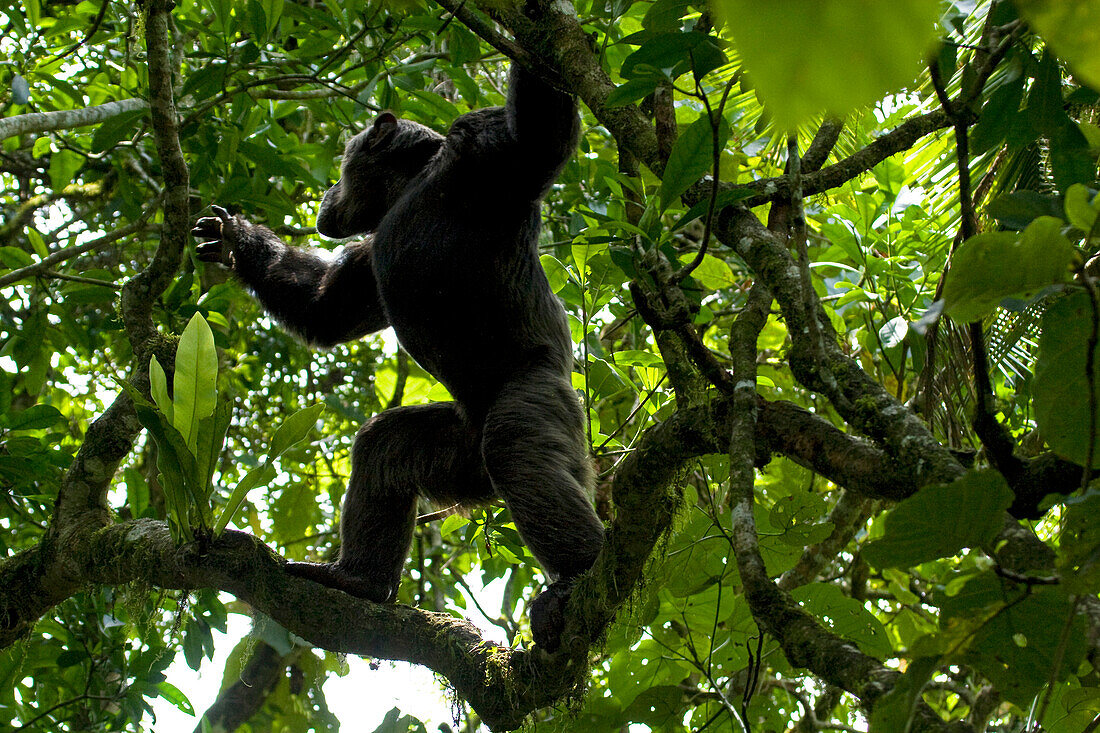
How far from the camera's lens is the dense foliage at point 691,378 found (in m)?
1.11

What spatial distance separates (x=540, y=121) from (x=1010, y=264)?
7.30 feet

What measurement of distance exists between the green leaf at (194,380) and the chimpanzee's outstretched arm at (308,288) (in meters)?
1.36

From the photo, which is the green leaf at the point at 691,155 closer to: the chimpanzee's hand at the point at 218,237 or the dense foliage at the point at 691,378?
the dense foliage at the point at 691,378

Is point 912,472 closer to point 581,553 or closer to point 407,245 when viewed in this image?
point 581,553

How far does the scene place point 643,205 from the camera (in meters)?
2.67

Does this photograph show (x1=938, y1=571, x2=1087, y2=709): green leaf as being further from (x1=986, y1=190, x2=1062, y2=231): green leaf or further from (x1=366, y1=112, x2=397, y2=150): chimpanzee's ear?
(x1=366, y1=112, x2=397, y2=150): chimpanzee's ear

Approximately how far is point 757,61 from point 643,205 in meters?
2.32

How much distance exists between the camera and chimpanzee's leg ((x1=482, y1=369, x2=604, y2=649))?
2771 mm

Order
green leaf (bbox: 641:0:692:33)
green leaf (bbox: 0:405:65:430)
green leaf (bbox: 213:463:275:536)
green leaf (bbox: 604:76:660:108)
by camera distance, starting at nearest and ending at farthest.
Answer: green leaf (bbox: 604:76:660:108) → green leaf (bbox: 641:0:692:33) → green leaf (bbox: 213:463:275:536) → green leaf (bbox: 0:405:65:430)

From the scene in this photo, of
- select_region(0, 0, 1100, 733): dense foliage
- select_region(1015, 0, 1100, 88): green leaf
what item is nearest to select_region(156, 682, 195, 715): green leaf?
select_region(0, 0, 1100, 733): dense foliage

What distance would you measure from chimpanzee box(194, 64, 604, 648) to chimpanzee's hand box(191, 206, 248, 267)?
81 centimetres

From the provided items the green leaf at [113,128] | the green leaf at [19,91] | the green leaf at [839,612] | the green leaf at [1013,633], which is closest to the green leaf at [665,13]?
the green leaf at [1013,633]

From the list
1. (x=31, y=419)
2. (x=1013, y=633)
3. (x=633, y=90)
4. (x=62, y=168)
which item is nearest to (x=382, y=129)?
(x=62, y=168)

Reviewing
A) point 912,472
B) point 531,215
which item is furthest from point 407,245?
point 912,472
